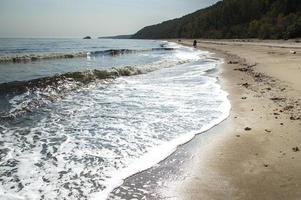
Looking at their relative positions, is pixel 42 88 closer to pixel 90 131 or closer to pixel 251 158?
pixel 90 131

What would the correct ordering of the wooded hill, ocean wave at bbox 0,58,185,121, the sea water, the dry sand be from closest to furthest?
1. the dry sand
2. the sea water
3. ocean wave at bbox 0,58,185,121
4. the wooded hill

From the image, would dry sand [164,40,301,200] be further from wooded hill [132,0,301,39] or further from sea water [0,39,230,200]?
wooded hill [132,0,301,39]

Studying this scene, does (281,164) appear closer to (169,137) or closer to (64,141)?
(169,137)


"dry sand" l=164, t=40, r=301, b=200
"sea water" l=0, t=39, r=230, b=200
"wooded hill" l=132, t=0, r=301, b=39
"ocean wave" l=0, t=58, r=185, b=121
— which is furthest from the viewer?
"wooded hill" l=132, t=0, r=301, b=39

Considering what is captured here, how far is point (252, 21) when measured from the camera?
361ft

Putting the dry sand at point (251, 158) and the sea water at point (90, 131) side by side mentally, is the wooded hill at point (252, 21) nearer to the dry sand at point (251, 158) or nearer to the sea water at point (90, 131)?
the sea water at point (90, 131)

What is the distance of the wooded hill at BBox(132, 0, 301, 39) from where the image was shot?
8204cm

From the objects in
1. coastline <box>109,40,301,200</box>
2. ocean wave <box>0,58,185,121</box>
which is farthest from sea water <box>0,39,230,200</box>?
coastline <box>109,40,301,200</box>

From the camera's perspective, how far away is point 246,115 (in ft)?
Answer: 30.7

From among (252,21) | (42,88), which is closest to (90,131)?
(42,88)

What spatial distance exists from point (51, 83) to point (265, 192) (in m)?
13.0

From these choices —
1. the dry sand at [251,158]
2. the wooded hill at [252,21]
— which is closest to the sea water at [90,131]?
the dry sand at [251,158]

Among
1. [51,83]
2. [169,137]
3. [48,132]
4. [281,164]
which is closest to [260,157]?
[281,164]

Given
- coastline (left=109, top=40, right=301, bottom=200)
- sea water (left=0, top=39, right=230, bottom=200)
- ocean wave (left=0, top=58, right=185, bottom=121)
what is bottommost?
ocean wave (left=0, top=58, right=185, bottom=121)
